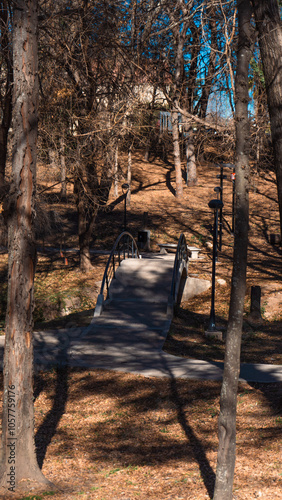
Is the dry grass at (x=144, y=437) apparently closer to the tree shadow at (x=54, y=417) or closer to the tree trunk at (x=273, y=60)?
the tree shadow at (x=54, y=417)

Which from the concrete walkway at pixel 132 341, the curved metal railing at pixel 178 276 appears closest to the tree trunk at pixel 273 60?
the concrete walkway at pixel 132 341

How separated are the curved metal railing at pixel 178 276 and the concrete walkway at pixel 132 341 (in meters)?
0.26

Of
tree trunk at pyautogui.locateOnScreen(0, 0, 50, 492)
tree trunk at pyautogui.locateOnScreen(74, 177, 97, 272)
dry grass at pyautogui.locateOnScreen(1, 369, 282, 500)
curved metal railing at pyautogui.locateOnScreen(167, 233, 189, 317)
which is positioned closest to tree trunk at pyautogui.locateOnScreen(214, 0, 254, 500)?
dry grass at pyautogui.locateOnScreen(1, 369, 282, 500)

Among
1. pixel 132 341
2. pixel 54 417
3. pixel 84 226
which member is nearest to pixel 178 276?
pixel 132 341

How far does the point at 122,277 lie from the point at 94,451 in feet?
29.3

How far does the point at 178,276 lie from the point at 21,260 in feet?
34.8

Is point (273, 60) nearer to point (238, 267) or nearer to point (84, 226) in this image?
point (238, 267)

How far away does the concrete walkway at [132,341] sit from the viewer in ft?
30.8

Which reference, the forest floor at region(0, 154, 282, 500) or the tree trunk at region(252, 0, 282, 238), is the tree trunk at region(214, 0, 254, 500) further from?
the tree trunk at region(252, 0, 282, 238)

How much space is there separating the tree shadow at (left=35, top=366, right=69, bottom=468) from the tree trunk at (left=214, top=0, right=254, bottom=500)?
2.76m

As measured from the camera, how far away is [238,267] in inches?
186

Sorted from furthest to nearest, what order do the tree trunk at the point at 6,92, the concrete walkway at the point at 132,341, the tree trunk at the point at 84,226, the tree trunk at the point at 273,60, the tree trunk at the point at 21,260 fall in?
the tree trunk at the point at 84,226 → the tree trunk at the point at 6,92 → the concrete walkway at the point at 132,341 → the tree trunk at the point at 273,60 → the tree trunk at the point at 21,260

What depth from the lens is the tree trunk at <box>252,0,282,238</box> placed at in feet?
21.7

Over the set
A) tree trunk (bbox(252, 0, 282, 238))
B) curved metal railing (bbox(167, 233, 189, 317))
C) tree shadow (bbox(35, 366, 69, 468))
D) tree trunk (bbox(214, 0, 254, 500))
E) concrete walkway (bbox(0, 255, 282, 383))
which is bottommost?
tree shadow (bbox(35, 366, 69, 468))
